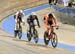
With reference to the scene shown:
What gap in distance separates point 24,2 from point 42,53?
29436 mm

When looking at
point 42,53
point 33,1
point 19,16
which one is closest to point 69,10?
point 19,16

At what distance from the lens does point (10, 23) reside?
33.0 metres

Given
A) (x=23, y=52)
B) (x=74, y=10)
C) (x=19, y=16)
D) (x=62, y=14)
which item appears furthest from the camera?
(x=62, y=14)

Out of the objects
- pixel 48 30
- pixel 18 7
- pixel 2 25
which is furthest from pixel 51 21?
pixel 18 7

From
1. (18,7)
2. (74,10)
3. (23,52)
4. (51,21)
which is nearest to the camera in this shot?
(23,52)

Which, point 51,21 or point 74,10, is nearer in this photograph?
point 51,21

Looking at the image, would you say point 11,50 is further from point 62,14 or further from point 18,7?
point 18,7

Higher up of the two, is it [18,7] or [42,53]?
[18,7]

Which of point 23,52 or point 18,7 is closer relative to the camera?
point 23,52

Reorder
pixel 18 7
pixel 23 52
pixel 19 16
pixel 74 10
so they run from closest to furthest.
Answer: pixel 23 52 → pixel 19 16 → pixel 74 10 → pixel 18 7

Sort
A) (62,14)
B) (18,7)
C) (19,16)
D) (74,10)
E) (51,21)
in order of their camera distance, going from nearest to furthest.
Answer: (51,21) < (19,16) < (74,10) < (62,14) < (18,7)

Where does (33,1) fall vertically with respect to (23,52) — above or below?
above

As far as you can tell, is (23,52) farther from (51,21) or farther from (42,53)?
(51,21)

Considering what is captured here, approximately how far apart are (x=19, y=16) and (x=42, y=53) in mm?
6653
